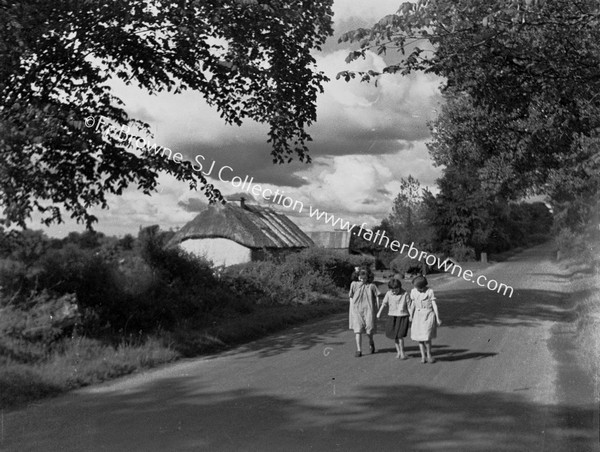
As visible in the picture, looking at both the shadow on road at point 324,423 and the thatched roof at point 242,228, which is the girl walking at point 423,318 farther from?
the thatched roof at point 242,228

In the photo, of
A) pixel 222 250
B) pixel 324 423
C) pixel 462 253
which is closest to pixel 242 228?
pixel 222 250

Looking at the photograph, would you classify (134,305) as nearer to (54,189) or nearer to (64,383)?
(54,189)

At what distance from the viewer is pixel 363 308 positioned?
35.6 feet

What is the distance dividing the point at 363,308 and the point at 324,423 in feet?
15.9

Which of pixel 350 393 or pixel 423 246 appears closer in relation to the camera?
pixel 350 393

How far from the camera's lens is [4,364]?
8.83m

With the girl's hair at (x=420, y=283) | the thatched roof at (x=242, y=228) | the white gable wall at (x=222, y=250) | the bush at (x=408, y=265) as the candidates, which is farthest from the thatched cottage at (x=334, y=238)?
the girl's hair at (x=420, y=283)

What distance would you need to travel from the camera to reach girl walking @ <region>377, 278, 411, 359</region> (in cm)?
1030

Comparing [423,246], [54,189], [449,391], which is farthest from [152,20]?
[423,246]

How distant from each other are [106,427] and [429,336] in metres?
5.67

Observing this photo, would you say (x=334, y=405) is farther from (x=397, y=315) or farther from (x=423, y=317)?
(x=397, y=315)

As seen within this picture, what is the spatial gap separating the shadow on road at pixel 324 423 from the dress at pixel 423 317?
7.41 ft

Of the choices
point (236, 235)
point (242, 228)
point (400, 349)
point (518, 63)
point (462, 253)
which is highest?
point (518, 63)

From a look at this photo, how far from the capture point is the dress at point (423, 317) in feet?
32.4
